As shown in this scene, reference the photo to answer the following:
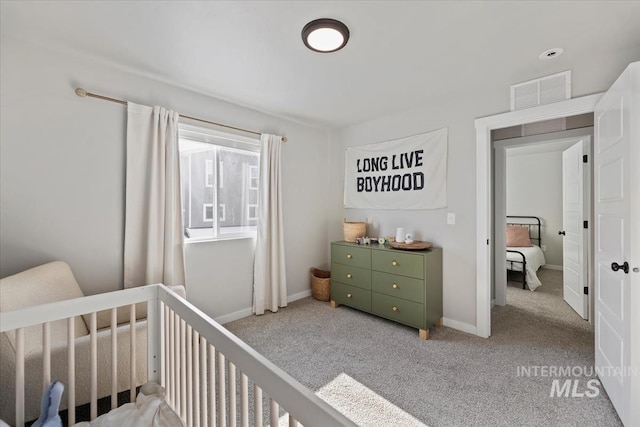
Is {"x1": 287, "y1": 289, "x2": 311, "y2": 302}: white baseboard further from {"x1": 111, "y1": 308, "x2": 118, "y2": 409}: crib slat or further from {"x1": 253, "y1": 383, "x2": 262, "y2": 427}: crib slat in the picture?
{"x1": 253, "y1": 383, "x2": 262, "y2": 427}: crib slat

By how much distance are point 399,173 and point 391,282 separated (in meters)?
1.21

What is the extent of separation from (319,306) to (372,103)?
7.75ft

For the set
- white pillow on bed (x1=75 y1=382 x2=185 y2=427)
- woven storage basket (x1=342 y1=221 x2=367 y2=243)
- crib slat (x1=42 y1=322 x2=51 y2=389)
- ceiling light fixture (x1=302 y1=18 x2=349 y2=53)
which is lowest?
white pillow on bed (x1=75 y1=382 x2=185 y2=427)

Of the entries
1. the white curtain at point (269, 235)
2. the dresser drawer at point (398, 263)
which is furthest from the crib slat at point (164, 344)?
the dresser drawer at point (398, 263)

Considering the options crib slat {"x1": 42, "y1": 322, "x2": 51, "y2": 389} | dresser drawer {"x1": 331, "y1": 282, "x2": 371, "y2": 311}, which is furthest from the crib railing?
dresser drawer {"x1": 331, "y1": 282, "x2": 371, "y2": 311}

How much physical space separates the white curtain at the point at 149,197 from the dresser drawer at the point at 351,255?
1.72m

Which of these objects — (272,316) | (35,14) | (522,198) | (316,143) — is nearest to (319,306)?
(272,316)

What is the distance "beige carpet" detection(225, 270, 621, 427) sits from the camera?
65.1 inches

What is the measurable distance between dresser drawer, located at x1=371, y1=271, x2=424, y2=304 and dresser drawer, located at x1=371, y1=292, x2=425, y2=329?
1.9 inches

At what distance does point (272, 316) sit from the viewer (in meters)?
3.06

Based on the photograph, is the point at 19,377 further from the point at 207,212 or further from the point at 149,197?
the point at 207,212

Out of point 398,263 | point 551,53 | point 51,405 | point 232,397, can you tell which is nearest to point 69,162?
point 51,405

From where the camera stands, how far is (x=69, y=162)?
2.00 m

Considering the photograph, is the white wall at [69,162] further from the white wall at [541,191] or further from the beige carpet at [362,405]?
the white wall at [541,191]
